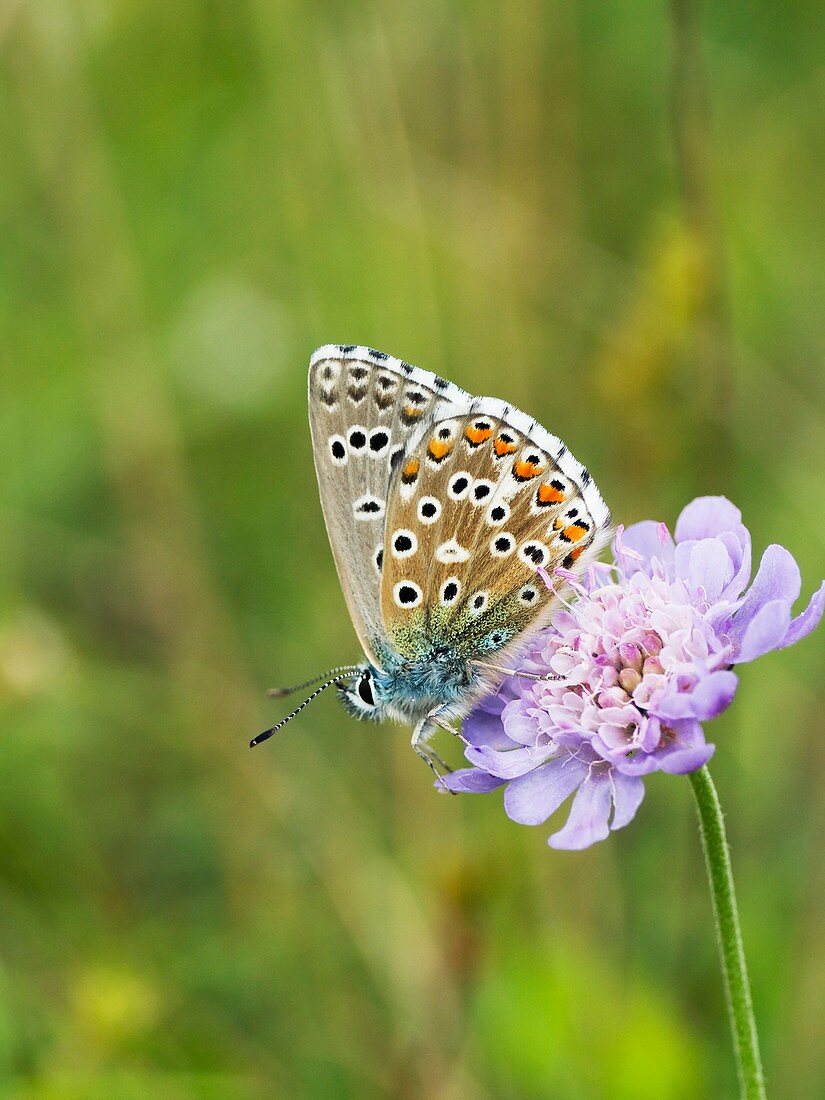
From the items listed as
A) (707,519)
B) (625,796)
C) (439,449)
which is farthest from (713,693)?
(439,449)

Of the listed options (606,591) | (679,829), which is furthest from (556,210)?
(606,591)

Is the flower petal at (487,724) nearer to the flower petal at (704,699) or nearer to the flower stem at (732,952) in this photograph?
the flower petal at (704,699)

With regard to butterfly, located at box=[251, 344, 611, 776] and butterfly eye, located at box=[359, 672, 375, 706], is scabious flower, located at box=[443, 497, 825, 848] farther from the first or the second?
butterfly eye, located at box=[359, 672, 375, 706]

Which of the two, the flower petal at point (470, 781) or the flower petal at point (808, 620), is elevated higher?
the flower petal at point (808, 620)

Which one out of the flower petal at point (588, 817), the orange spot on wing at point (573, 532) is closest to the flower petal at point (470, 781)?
the flower petal at point (588, 817)

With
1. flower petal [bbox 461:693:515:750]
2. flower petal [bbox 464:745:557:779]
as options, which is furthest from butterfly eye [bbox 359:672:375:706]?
flower petal [bbox 464:745:557:779]

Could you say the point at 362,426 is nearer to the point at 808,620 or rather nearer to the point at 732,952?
the point at 808,620

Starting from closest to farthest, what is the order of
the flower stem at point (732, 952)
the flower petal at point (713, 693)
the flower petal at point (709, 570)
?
the flower stem at point (732, 952)
the flower petal at point (713, 693)
the flower petal at point (709, 570)
